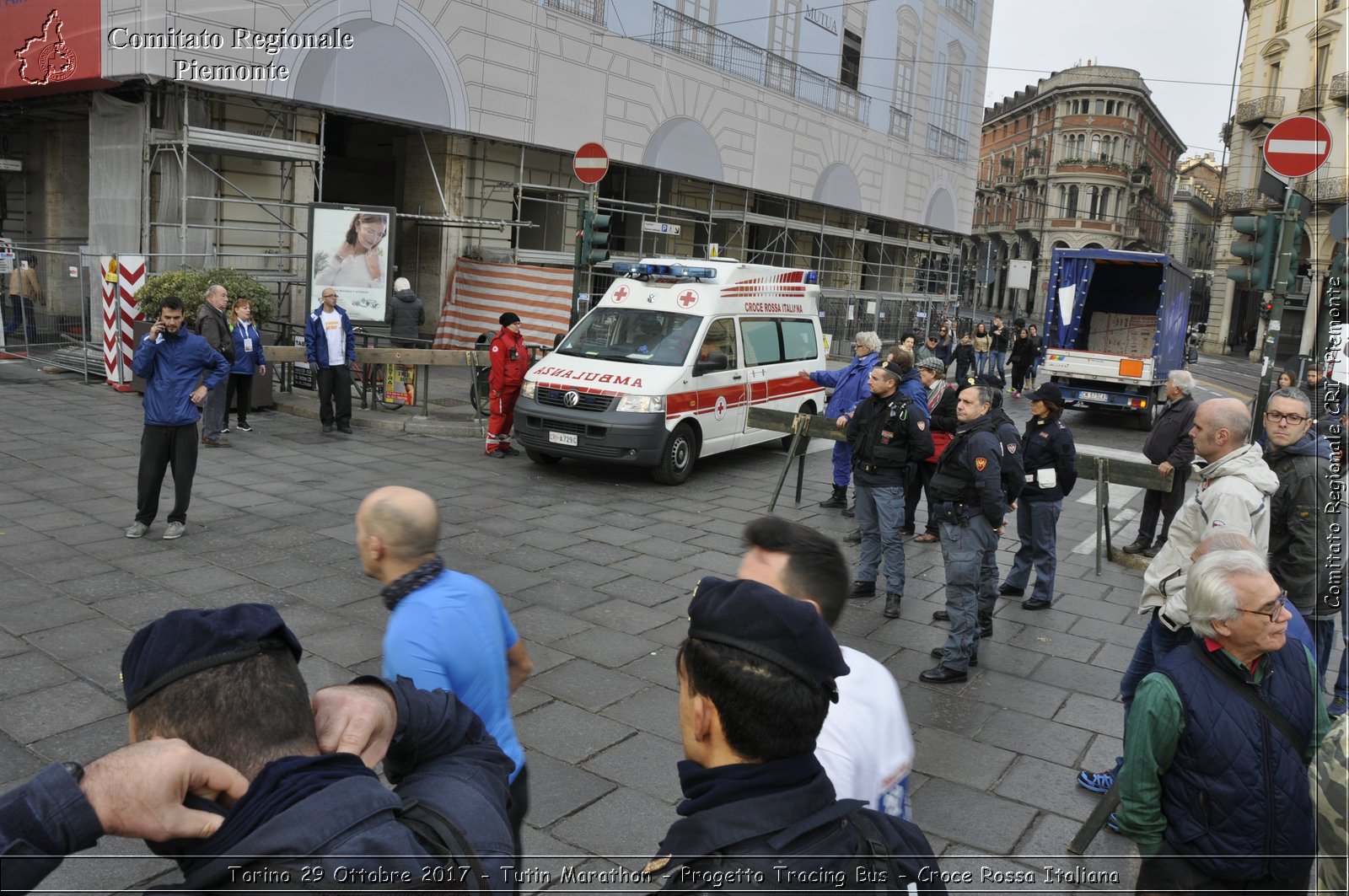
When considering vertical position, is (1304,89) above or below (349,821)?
above

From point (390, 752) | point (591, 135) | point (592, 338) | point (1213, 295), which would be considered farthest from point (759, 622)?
point (1213, 295)

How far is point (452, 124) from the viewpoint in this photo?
55.8 feet

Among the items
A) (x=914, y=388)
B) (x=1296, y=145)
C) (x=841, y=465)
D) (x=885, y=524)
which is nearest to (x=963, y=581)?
(x=885, y=524)

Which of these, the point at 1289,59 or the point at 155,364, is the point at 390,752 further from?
the point at 155,364

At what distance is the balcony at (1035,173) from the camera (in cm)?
7531

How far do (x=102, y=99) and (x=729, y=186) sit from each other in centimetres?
1468

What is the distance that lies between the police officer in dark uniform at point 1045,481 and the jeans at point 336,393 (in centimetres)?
775

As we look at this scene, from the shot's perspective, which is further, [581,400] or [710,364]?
[710,364]

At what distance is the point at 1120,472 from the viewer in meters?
8.45

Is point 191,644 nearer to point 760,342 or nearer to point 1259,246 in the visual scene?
point 1259,246

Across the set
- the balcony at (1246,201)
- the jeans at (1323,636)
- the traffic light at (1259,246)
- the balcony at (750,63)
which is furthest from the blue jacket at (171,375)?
the balcony at (750,63)

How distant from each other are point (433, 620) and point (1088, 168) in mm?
78521

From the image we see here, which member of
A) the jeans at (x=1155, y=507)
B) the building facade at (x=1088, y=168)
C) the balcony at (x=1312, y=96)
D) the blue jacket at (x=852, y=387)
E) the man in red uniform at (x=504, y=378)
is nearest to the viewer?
the balcony at (x=1312, y=96)

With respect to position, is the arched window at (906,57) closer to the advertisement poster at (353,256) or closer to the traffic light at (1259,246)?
the advertisement poster at (353,256)
